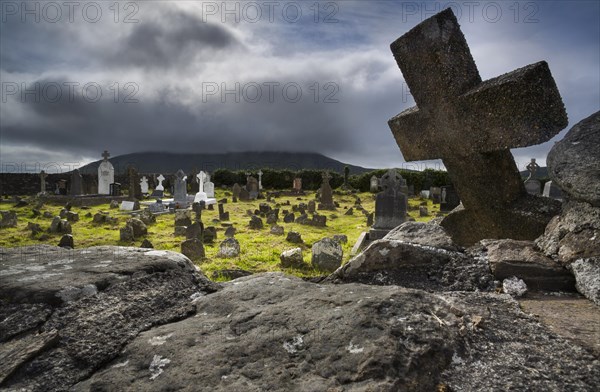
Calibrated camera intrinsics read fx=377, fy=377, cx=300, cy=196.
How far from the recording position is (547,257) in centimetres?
185

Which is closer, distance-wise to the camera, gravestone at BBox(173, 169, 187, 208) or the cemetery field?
the cemetery field

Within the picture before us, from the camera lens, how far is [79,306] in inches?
64.0

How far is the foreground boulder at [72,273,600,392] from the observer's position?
1116 mm

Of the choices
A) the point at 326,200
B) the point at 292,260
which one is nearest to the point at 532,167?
the point at 326,200

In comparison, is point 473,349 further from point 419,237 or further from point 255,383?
point 419,237

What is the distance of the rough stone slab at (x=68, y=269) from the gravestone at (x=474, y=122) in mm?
1987

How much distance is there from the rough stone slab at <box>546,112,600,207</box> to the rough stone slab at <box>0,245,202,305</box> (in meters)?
1.96

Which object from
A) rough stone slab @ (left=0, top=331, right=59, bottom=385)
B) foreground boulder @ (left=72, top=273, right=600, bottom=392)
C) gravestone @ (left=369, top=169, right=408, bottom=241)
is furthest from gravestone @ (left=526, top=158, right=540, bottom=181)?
rough stone slab @ (left=0, top=331, right=59, bottom=385)

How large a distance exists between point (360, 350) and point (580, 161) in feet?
4.57

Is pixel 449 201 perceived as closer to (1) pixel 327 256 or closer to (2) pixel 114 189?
(1) pixel 327 256

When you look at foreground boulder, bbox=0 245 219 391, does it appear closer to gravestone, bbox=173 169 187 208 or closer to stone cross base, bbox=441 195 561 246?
stone cross base, bbox=441 195 561 246

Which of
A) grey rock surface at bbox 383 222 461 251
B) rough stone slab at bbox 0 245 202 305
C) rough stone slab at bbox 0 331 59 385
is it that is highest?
grey rock surface at bbox 383 222 461 251

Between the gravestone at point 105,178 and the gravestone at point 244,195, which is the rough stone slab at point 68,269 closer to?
the gravestone at point 244,195

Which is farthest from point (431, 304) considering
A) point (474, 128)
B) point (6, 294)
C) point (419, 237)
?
point (6, 294)
